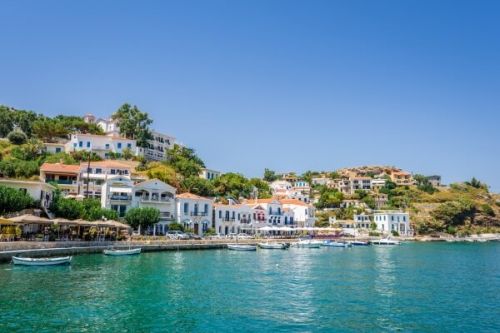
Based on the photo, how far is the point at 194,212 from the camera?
6956cm

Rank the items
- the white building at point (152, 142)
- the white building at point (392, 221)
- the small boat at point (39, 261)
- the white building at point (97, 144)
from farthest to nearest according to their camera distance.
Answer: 1. the white building at point (392, 221)
2. the white building at point (152, 142)
3. the white building at point (97, 144)
4. the small boat at point (39, 261)

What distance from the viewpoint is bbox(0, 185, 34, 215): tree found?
138 feet

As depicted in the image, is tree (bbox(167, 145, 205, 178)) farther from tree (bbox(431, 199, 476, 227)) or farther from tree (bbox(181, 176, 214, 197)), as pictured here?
tree (bbox(431, 199, 476, 227))

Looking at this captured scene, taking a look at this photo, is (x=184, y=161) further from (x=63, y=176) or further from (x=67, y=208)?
(x=67, y=208)

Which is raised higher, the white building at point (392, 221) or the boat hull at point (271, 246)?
the white building at point (392, 221)

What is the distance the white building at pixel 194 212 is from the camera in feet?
222

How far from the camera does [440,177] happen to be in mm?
179125

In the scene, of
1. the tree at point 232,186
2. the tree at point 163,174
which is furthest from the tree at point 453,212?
the tree at point 163,174

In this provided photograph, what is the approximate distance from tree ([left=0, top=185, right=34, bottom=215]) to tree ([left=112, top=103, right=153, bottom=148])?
50863mm

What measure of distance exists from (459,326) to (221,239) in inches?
1827

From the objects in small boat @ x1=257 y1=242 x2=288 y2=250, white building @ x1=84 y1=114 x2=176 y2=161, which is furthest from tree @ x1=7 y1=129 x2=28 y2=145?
small boat @ x1=257 y1=242 x2=288 y2=250

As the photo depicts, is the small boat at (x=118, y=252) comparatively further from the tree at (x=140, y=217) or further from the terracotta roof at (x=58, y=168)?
the terracotta roof at (x=58, y=168)

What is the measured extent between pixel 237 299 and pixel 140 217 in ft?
114

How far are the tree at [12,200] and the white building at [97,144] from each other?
40.1 meters
